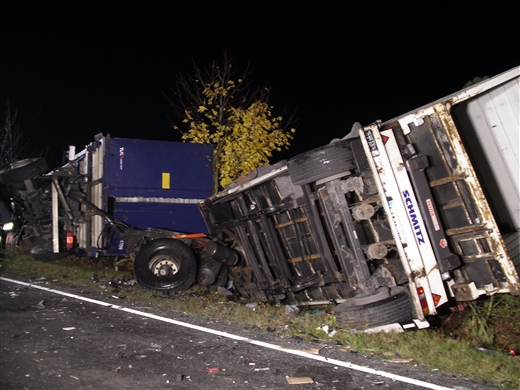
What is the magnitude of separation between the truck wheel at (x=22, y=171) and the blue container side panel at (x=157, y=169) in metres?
1.78

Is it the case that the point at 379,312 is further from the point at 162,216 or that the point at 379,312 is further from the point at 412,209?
the point at 162,216

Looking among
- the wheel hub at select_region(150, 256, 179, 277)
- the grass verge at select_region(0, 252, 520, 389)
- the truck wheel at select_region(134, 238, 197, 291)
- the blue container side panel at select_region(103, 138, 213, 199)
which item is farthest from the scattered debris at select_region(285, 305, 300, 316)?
the blue container side panel at select_region(103, 138, 213, 199)

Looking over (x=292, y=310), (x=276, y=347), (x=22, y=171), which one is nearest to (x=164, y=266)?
(x=292, y=310)

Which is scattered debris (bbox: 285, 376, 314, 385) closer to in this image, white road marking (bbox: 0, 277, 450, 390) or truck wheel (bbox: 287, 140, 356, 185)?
white road marking (bbox: 0, 277, 450, 390)

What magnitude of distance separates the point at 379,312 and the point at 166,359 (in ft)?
6.71

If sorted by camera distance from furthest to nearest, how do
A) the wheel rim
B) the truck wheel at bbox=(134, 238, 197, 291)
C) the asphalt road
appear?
1. the wheel rim
2. the truck wheel at bbox=(134, 238, 197, 291)
3. the asphalt road

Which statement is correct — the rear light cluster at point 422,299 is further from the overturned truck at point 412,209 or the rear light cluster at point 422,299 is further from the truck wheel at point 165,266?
the truck wheel at point 165,266

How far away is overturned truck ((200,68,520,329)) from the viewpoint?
464 centimetres

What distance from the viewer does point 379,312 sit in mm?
4797

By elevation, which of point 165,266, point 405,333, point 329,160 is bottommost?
point 405,333

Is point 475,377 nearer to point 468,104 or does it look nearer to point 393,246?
point 393,246

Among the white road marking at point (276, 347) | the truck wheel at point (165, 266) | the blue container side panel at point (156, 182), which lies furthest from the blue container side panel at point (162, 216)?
the white road marking at point (276, 347)

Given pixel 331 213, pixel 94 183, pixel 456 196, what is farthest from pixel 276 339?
pixel 94 183

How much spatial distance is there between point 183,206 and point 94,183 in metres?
1.75
